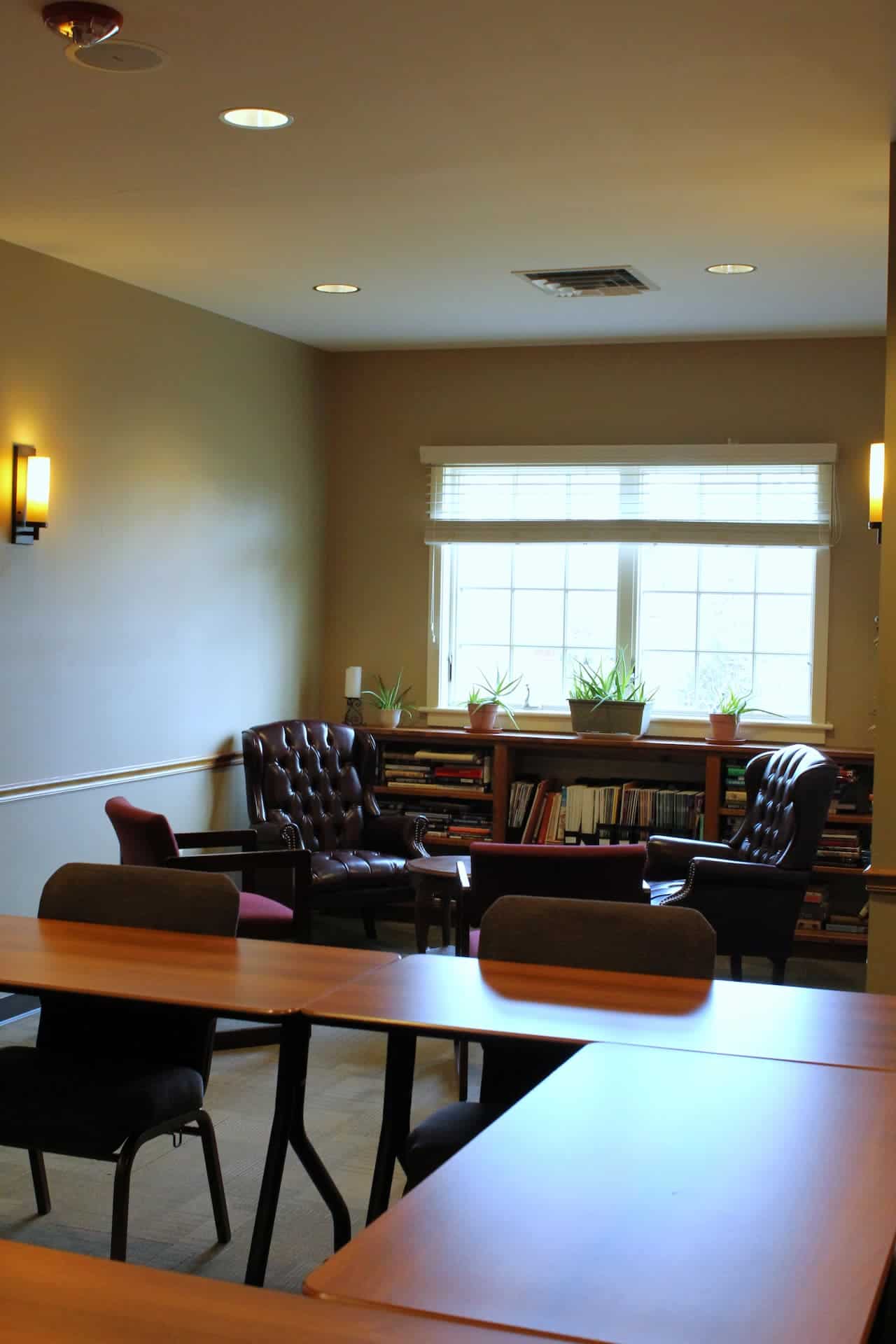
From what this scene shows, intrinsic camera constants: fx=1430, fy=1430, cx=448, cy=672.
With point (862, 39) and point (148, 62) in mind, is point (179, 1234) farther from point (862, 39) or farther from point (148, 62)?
point (862, 39)

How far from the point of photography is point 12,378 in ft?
16.9

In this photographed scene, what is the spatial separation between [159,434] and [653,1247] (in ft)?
16.1

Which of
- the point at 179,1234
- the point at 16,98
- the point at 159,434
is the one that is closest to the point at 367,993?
the point at 179,1234

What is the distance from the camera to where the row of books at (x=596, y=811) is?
6.66 metres

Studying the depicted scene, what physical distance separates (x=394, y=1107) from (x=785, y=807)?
10.1 ft

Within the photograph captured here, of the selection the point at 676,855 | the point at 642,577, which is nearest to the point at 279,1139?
the point at 676,855

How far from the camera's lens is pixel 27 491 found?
5.12 meters

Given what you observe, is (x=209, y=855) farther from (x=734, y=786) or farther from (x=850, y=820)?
(x=850, y=820)

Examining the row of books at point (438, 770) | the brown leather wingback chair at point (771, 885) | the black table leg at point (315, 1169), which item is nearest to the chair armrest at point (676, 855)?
the brown leather wingback chair at point (771, 885)

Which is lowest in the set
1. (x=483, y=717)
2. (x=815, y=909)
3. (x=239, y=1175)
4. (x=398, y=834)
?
(x=239, y=1175)

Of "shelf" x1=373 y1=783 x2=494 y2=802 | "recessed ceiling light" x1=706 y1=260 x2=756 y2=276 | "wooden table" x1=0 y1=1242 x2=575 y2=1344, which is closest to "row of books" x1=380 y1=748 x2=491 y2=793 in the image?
"shelf" x1=373 y1=783 x2=494 y2=802

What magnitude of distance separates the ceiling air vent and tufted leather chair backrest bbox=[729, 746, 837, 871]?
78.2 inches

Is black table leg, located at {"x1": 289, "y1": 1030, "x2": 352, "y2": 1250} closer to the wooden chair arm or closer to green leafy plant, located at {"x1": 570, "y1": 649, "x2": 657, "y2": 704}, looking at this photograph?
the wooden chair arm

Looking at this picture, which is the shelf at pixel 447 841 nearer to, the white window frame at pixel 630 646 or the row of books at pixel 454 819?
the row of books at pixel 454 819
